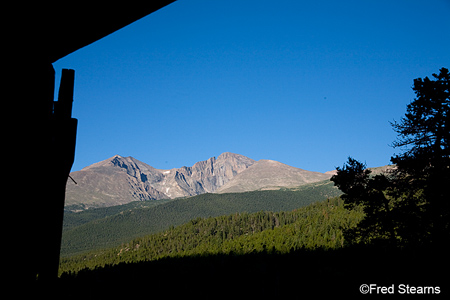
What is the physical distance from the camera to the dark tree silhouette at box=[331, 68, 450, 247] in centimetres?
1500

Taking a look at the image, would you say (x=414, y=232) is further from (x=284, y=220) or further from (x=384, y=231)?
(x=284, y=220)

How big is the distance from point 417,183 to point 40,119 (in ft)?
58.3

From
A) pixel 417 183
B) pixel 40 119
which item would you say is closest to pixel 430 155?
pixel 417 183

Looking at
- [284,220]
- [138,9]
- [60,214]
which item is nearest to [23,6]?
[138,9]
